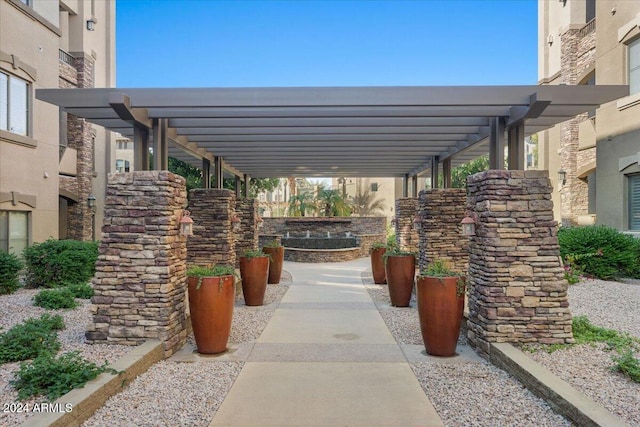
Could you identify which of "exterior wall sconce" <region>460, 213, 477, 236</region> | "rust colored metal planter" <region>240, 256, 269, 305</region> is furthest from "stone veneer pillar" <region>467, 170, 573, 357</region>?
"rust colored metal planter" <region>240, 256, 269, 305</region>

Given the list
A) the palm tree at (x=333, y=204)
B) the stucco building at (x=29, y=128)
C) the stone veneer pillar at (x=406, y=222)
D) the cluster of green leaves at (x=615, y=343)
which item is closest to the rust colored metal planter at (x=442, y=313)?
the cluster of green leaves at (x=615, y=343)

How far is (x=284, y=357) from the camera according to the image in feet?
17.9

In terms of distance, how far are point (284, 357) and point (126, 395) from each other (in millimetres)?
1856

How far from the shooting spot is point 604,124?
1197cm

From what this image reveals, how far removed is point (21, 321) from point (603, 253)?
10.7 metres

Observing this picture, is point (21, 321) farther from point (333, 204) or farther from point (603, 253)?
point (333, 204)

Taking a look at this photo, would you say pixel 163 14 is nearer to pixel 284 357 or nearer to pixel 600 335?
pixel 284 357

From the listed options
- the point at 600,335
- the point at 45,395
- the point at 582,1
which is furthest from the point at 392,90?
the point at 582,1

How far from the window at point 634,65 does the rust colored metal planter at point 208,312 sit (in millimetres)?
10701

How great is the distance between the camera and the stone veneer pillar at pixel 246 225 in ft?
42.2

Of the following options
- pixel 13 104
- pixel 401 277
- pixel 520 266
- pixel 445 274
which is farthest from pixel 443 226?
pixel 13 104

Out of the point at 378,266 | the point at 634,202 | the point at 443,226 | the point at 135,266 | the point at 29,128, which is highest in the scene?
the point at 29,128

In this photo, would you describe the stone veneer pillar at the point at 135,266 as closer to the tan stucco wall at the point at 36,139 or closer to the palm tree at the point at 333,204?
the tan stucco wall at the point at 36,139

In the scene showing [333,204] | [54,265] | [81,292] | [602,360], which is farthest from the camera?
[333,204]
